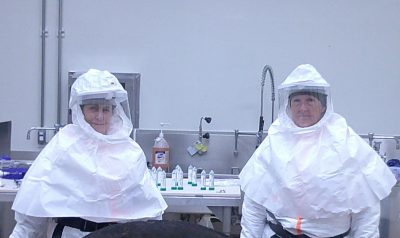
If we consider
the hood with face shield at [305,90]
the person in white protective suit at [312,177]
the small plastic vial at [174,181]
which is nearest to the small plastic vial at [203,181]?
the small plastic vial at [174,181]

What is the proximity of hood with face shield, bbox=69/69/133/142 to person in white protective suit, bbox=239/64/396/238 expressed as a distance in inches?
21.3

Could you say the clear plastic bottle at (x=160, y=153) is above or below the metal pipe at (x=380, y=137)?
below

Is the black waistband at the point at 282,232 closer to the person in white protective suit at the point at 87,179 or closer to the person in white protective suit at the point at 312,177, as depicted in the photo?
the person in white protective suit at the point at 312,177

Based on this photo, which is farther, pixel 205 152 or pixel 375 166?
pixel 205 152

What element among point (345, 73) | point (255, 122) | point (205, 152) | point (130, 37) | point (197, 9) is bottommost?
point (205, 152)

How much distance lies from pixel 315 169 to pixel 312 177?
1.3 inches

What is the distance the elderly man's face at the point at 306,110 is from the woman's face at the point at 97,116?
706mm

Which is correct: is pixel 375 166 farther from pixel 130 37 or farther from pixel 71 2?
pixel 71 2

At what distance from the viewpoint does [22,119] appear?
3.27m

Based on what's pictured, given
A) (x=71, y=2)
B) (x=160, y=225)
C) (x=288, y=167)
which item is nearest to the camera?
(x=160, y=225)

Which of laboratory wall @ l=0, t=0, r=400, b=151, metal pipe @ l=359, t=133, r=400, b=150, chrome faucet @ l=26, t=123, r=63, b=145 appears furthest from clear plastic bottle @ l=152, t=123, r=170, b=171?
metal pipe @ l=359, t=133, r=400, b=150

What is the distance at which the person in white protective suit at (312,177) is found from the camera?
1.66 metres

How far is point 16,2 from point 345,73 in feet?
7.43

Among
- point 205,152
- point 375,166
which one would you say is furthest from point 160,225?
point 205,152
